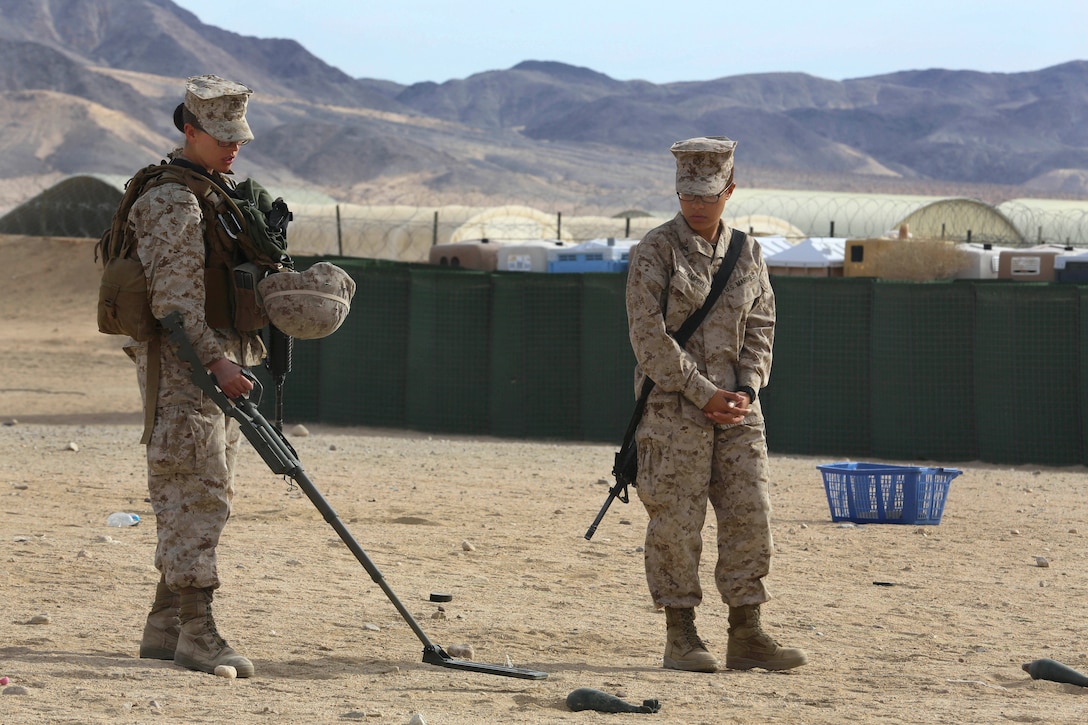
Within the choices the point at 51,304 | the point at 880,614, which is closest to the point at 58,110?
the point at 51,304

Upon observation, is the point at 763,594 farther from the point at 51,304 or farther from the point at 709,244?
the point at 51,304

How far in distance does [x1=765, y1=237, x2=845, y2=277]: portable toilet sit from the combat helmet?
20.3 m

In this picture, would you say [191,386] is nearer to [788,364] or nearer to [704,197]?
[704,197]

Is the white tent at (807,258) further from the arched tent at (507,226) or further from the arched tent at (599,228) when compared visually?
the arched tent at (599,228)

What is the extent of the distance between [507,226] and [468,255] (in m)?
11.7

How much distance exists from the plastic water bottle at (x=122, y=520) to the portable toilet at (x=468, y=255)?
16259mm

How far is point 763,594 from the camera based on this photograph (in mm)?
5605

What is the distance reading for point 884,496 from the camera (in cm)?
970

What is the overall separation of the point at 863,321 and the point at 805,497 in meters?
3.23

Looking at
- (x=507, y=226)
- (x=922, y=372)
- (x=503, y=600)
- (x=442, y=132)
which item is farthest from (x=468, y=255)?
(x=442, y=132)

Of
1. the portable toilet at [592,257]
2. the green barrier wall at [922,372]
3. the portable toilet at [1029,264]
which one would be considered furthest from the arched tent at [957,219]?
the green barrier wall at [922,372]

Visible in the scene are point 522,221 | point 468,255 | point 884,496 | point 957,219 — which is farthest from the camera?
point 957,219

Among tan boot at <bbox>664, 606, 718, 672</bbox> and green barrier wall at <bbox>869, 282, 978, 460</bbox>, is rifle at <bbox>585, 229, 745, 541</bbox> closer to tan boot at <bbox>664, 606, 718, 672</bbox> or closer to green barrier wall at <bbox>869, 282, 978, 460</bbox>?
tan boot at <bbox>664, 606, 718, 672</bbox>

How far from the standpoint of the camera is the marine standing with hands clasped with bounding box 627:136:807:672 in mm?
5508
